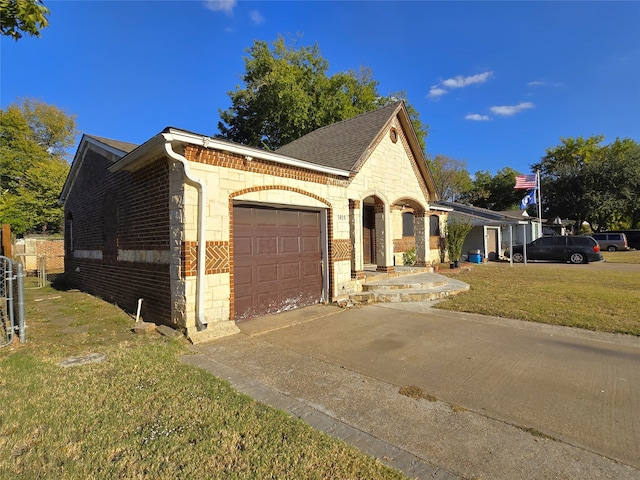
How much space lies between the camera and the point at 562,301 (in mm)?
8547

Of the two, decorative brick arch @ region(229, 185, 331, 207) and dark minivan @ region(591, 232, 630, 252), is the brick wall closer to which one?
decorative brick arch @ region(229, 185, 331, 207)

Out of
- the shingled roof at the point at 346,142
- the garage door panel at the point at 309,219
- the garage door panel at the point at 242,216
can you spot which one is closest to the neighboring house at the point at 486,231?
the shingled roof at the point at 346,142

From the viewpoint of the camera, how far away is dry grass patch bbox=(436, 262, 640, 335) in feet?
22.0

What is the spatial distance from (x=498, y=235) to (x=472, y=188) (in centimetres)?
2479

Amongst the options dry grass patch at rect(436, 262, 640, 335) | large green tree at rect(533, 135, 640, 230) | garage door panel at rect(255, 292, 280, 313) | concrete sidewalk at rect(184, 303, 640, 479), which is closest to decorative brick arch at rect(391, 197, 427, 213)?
dry grass patch at rect(436, 262, 640, 335)

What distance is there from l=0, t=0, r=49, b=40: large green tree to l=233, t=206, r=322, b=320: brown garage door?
13.9ft

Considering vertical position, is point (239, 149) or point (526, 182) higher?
point (526, 182)

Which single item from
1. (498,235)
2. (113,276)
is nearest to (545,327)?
(113,276)

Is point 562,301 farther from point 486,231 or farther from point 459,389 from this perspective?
point 486,231

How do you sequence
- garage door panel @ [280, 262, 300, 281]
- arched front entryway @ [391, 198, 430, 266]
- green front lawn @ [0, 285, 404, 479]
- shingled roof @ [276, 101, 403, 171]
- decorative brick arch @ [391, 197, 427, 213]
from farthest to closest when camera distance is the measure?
arched front entryway @ [391, 198, 430, 266] < decorative brick arch @ [391, 197, 427, 213] < shingled roof @ [276, 101, 403, 171] < garage door panel @ [280, 262, 300, 281] < green front lawn @ [0, 285, 404, 479]

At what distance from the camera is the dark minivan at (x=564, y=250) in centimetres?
1980

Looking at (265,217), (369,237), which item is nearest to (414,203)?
(369,237)

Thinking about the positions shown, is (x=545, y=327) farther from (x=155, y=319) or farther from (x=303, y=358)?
(x=155, y=319)

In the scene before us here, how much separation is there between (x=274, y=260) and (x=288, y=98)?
66.2 feet
